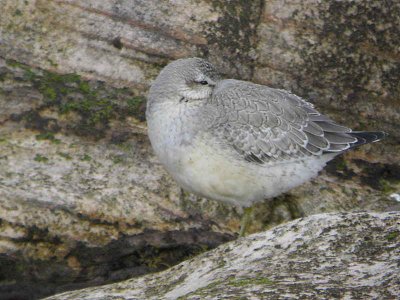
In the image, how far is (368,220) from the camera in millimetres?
7512

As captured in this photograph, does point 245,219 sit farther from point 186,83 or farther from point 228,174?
point 186,83

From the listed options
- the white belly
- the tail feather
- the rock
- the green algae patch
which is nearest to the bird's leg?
the white belly

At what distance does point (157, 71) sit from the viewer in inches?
446

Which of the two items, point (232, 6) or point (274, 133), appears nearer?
point (274, 133)

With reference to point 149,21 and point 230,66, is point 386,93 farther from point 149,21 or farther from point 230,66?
point 149,21

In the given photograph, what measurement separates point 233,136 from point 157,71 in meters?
2.24

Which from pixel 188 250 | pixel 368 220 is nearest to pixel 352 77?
pixel 188 250

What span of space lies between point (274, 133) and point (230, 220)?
55.6 inches

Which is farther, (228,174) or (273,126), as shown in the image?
(273,126)

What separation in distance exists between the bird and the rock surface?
0.96 metres

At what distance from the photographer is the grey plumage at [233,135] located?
30.6ft

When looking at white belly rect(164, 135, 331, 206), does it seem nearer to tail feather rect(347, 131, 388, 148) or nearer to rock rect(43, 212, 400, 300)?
tail feather rect(347, 131, 388, 148)

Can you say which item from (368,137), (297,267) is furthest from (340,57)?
(297,267)

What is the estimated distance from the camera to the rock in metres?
6.38
